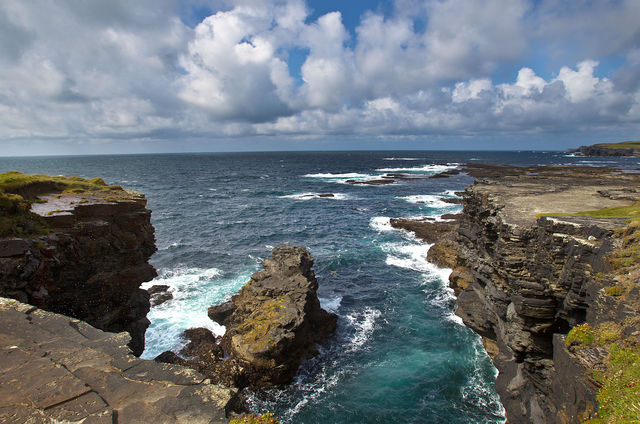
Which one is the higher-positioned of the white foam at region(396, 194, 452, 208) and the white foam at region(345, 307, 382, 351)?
the white foam at region(396, 194, 452, 208)

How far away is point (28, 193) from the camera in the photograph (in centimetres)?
1947

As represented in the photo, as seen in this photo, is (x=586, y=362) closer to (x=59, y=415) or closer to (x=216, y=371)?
(x=59, y=415)

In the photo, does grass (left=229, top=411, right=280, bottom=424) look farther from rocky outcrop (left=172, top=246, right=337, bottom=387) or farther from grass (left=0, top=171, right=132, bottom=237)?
grass (left=0, top=171, right=132, bottom=237)

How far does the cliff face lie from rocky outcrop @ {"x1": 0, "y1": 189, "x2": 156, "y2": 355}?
71.1ft

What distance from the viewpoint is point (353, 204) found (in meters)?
70.9

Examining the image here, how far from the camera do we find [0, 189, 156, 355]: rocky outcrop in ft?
43.4

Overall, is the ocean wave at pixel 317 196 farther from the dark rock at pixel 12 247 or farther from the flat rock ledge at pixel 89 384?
the flat rock ledge at pixel 89 384

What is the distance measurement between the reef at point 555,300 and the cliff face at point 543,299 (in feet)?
0.14

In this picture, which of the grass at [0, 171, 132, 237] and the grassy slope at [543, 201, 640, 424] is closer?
the grassy slope at [543, 201, 640, 424]

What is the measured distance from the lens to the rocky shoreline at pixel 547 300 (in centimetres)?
1123

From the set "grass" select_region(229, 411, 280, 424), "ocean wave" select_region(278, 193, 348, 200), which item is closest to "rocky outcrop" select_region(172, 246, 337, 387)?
"grass" select_region(229, 411, 280, 424)

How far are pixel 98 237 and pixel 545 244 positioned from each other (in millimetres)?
24570

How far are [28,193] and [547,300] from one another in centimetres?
3012

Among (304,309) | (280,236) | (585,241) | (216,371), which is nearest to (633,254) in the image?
(585,241)
